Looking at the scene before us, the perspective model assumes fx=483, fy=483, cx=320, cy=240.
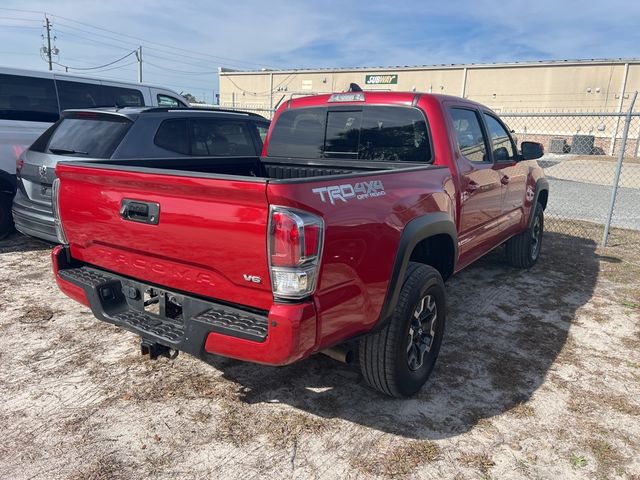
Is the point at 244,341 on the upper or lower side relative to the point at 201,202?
lower

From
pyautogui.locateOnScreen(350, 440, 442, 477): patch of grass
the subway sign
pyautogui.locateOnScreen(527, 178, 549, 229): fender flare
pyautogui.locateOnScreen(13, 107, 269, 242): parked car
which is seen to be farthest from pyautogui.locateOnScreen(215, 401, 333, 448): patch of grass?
the subway sign

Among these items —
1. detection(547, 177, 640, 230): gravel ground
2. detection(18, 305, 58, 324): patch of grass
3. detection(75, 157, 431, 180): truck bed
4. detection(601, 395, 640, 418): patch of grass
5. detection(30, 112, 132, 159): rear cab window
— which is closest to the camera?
detection(601, 395, 640, 418): patch of grass

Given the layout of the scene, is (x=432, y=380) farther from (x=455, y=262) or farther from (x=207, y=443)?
(x=207, y=443)

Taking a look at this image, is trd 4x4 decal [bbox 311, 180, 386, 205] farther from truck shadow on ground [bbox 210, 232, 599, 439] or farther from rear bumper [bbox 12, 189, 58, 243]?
rear bumper [bbox 12, 189, 58, 243]

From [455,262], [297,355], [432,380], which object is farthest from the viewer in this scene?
[455,262]

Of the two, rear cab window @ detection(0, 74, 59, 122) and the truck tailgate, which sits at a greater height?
rear cab window @ detection(0, 74, 59, 122)

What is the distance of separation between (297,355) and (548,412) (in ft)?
5.99

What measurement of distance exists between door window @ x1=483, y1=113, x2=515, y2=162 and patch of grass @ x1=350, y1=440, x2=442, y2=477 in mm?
2923

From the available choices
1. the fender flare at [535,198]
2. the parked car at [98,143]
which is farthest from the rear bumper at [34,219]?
the fender flare at [535,198]

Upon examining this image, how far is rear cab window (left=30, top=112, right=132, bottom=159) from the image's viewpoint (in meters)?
5.04

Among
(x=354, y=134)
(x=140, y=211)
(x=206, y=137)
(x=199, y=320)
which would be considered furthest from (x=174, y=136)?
(x=199, y=320)

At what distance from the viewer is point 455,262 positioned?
12.0 feet

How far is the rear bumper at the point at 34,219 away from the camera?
203 inches

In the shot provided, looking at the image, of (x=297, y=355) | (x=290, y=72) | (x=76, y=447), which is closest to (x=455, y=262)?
(x=297, y=355)
